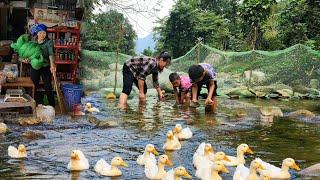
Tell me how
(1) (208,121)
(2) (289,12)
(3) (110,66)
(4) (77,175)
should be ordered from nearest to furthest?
(4) (77,175)
(1) (208,121)
(3) (110,66)
(2) (289,12)

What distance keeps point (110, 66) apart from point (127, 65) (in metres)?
6.49

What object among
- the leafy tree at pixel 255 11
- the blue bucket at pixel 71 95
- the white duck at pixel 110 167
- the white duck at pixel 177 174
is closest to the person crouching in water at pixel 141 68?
the blue bucket at pixel 71 95

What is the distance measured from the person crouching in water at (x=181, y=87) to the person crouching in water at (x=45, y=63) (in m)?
2.94

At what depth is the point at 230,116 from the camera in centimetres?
1338

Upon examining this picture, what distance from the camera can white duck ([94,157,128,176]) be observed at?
7177 millimetres

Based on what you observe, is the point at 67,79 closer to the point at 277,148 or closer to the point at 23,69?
the point at 23,69

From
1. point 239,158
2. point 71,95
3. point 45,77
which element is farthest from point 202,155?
point 45,77

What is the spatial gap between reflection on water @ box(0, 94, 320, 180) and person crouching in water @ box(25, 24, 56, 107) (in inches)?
50.5

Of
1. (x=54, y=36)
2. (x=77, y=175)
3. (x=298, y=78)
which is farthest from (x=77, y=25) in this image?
(x=298, y=78)

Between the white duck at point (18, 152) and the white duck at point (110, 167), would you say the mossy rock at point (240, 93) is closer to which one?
the white duck at point (18, 152)

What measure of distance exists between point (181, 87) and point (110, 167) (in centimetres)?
736

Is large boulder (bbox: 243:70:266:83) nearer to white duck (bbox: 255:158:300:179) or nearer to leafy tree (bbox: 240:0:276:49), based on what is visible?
leafy tree (bbox: 240:0:276:49)

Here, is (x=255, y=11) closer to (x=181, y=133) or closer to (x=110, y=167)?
(x=181, y=133)

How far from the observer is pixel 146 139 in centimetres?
981
